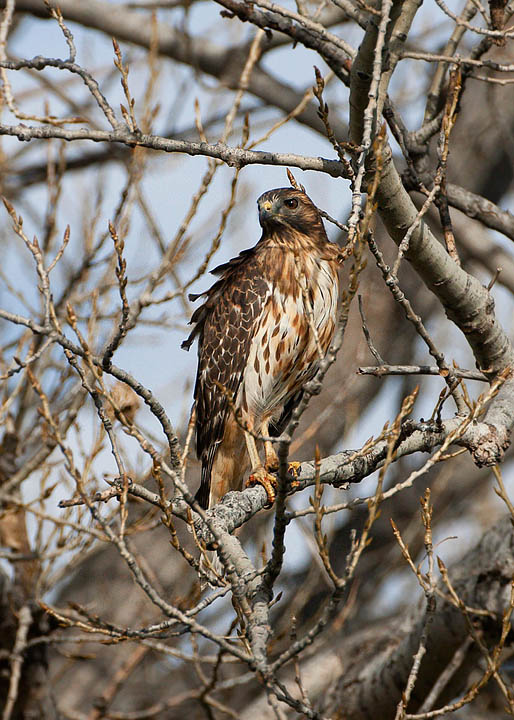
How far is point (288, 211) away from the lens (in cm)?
513

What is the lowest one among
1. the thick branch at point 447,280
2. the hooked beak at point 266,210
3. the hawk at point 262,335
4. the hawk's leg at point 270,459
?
the thick branch at point 447,280

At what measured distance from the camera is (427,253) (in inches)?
131

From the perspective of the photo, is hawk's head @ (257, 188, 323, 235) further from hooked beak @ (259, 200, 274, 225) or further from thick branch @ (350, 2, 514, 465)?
thick branch @ (350, 2, 514, 465)

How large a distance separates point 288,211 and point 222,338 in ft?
2.74

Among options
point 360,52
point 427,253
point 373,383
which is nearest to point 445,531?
point 373,383

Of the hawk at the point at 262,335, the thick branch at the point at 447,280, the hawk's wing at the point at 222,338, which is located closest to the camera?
the thick branch at the point at 447,280

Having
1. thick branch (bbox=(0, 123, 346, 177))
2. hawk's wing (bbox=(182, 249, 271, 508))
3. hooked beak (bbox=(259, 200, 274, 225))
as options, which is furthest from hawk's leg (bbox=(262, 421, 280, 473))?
thick branch (bbox=(0, 123, 346, 177))

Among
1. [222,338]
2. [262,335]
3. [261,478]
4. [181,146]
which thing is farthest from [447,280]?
[222,338]

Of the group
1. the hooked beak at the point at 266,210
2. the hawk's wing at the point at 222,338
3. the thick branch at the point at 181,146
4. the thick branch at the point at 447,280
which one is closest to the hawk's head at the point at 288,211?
the hooked beak at the point at 266,210

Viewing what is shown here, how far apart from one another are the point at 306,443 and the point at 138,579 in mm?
4466

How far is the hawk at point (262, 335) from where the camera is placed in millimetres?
4820

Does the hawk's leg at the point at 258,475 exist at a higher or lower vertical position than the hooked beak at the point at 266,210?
lower

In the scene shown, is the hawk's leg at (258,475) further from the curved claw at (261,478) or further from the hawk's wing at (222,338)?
the hawk's wing at (222,338)

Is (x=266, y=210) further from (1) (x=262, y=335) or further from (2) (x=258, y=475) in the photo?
(2) (x=258, y=475)
